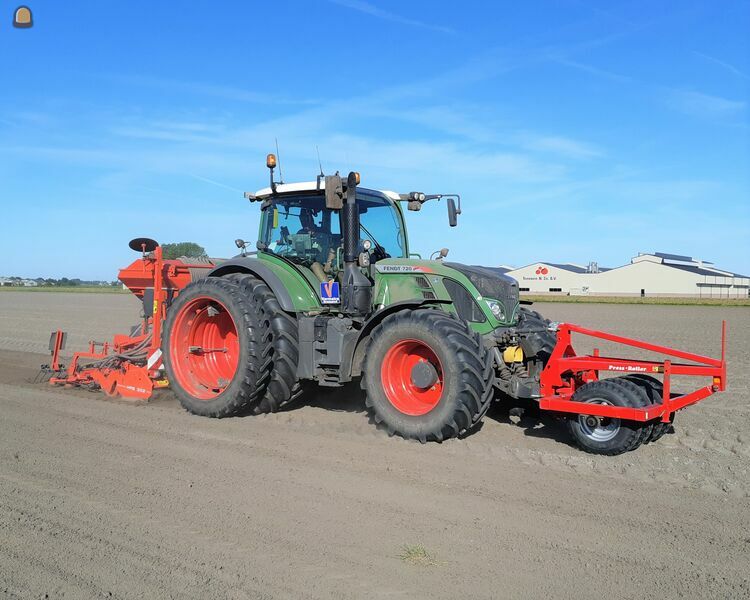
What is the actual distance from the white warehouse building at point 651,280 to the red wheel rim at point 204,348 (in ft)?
195

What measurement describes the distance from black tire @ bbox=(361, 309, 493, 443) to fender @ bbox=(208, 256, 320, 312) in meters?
1.04

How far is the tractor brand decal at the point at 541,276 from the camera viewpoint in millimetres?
81812

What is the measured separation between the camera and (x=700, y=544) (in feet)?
13.0

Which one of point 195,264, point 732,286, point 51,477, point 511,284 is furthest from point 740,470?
point 732,286

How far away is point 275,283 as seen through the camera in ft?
24.0

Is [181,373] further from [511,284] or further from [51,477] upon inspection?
[511,284]

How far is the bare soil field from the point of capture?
350 centimetres

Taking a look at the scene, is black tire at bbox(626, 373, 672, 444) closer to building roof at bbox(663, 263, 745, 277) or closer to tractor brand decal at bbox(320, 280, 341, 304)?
tractor brand decal at bbox(320, 280, 341, 304)

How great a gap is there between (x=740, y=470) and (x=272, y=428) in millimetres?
4037

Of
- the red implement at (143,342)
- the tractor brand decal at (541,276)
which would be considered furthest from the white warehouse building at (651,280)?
the red implement at (143,342)

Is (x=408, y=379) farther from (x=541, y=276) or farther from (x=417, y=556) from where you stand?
(x=541, y=276)

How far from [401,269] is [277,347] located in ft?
4.78

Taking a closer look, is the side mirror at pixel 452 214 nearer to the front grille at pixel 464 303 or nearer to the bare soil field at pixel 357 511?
the front grille at pixel 464 303

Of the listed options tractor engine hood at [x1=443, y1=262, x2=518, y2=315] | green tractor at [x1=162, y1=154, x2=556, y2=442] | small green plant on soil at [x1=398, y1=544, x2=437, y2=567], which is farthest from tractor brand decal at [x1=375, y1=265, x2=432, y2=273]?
small green plant on soil at [x1=398, y1=544, x2=437, y2=567]
